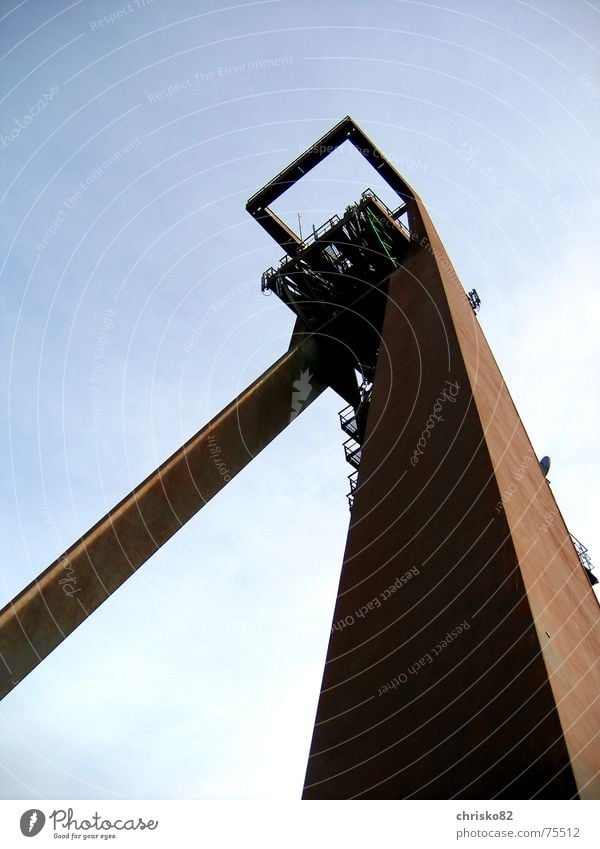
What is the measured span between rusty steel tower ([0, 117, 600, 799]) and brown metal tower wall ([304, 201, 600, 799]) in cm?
2

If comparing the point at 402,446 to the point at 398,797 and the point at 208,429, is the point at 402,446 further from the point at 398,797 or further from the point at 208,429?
the point at 208,429

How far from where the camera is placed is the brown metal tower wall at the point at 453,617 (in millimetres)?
5305

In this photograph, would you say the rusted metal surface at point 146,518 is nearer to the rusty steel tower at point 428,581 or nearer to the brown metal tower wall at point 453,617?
the rusty steel tower at point 428,581

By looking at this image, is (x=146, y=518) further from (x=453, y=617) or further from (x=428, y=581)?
(x=453, y=617)

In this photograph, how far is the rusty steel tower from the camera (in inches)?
214

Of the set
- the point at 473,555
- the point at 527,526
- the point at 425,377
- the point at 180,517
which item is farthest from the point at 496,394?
the point at 180,517

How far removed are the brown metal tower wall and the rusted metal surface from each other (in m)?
4.12

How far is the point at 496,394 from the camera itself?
9312mm

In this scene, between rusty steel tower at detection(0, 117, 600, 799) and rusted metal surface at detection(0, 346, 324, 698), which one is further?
rusted metal surface at detection(0, 346, 324, 698)

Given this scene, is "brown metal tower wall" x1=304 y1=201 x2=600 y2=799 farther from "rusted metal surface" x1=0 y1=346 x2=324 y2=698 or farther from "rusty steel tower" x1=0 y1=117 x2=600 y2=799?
"rusted metal surface" x1=0 y1=346 x2=324 y2=698

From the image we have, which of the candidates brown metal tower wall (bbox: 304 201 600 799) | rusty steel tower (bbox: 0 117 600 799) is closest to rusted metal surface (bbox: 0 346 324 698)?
rusty steel tower (bbox: 0 117 600 799)

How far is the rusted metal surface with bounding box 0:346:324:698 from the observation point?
33.4 feet

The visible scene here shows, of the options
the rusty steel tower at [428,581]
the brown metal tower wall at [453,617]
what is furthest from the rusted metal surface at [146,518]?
the brown metal tower wall at [453,617]

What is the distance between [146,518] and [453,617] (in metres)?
6.63
